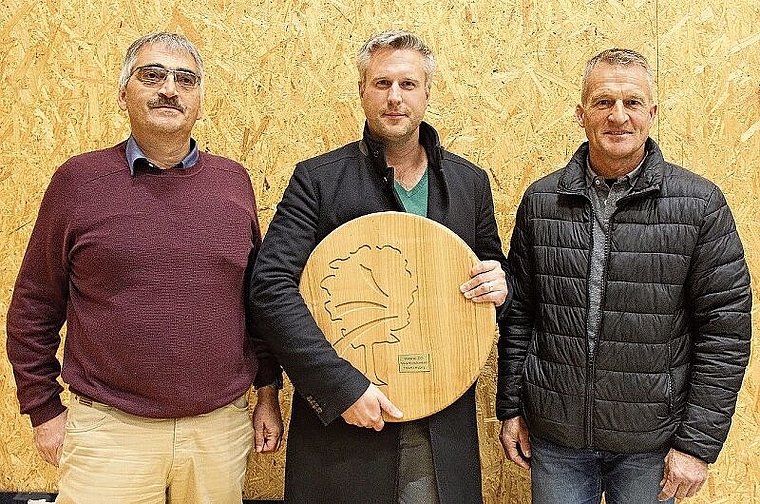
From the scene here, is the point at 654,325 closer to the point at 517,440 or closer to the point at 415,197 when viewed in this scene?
the point at 517,440

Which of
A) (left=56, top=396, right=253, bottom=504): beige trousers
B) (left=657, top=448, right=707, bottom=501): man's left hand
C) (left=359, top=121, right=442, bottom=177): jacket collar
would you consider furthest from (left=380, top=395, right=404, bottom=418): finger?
(left=657, top=448, right=707, bottom=501): man's left hand

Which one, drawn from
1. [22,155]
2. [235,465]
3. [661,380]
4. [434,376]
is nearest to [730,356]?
[661,380]

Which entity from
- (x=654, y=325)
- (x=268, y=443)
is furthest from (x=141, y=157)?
(x=654, y=325)

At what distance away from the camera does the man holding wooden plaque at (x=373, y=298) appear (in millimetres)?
1793

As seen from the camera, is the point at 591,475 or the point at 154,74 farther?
the point at 591,475

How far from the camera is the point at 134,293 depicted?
69.9 inches

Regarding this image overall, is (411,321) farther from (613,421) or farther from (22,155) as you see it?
(22,155)

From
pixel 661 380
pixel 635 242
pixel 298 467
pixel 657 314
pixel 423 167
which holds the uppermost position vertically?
pixel 423 167

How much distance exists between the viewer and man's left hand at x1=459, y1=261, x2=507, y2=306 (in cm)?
183

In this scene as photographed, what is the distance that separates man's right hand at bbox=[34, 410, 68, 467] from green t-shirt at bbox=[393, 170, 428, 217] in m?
1.09

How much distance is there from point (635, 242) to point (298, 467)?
1063mm

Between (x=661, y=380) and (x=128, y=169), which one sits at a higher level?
(x=128, y=169)

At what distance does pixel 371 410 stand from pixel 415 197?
1.89ft

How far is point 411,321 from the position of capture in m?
1.83
